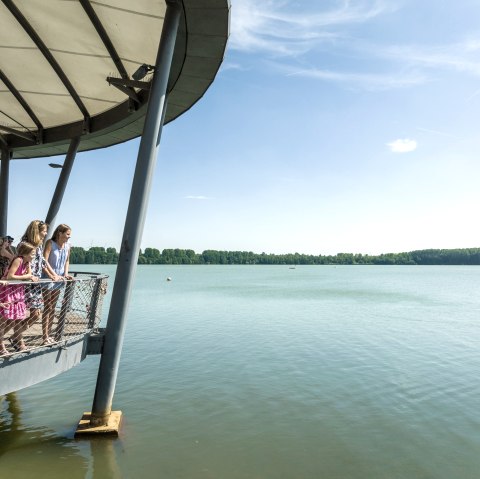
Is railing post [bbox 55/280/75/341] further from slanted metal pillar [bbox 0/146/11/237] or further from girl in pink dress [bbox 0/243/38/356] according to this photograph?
slanted metal pillar [bbox 0/146/11/237]

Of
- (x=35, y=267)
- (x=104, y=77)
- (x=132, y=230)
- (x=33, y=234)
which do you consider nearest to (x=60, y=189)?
(x=104, y=77)

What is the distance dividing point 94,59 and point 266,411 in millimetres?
8264

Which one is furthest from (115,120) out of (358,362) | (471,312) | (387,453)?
(471,312)

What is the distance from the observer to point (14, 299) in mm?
5234

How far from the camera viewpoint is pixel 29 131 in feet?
36.3

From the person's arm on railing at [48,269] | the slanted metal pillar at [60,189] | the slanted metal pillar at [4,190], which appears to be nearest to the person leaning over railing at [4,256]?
the person's arm on railing at [48,269]

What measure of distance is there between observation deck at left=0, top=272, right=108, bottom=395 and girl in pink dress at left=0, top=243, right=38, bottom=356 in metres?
0.05

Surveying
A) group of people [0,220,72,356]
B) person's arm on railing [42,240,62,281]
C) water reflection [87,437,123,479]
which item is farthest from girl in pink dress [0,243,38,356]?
water reflection [87,437,123,479]

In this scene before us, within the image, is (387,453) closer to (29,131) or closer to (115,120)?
(115,120)

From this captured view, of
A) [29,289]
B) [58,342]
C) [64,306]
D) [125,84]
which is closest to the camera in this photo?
[29,289]

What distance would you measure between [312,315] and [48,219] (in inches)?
770

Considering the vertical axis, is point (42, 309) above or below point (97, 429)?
above

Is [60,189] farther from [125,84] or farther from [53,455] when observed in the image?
[53,455]

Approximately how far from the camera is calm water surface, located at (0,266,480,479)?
6793 millimetres
